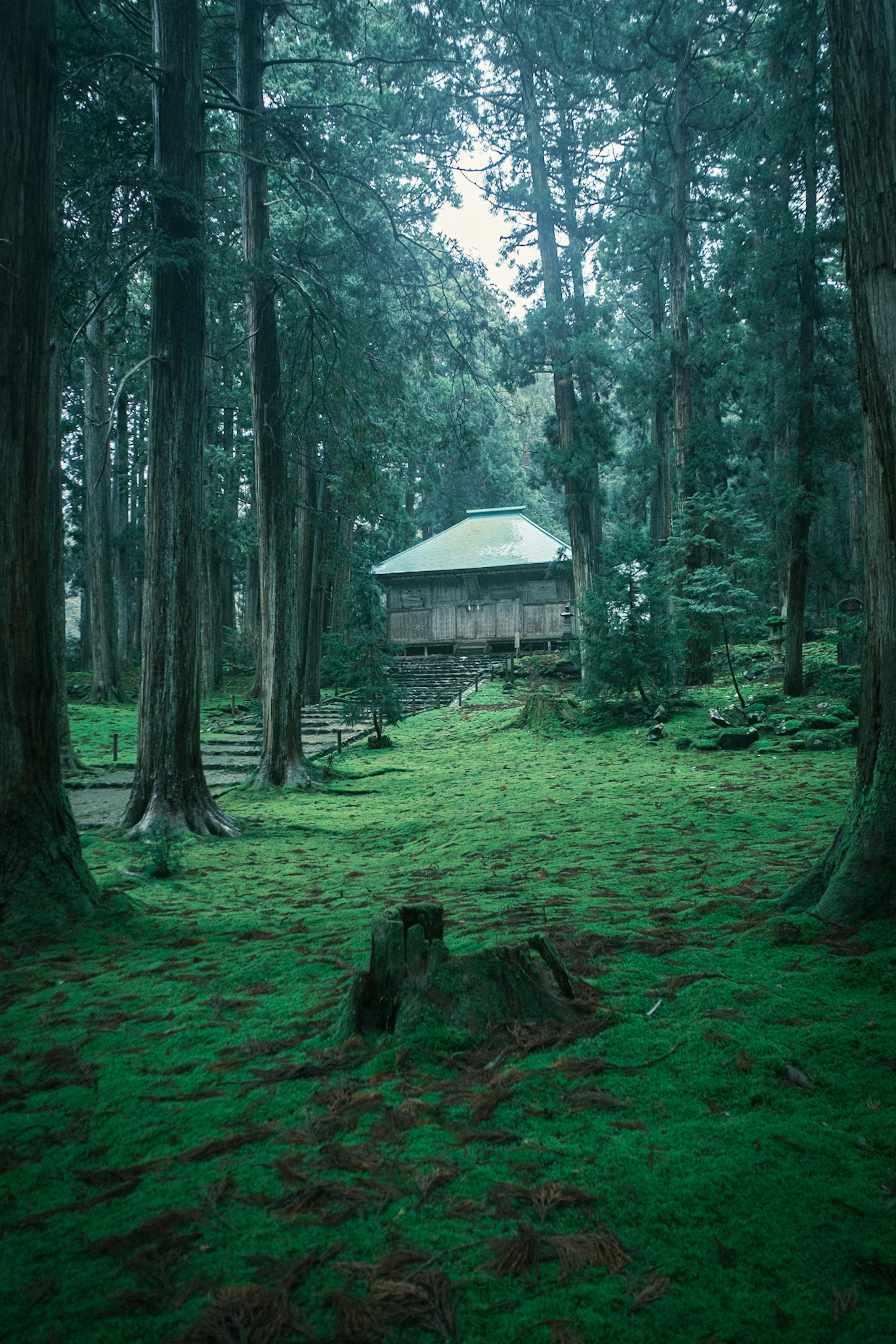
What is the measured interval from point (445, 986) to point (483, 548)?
2928 centimetres

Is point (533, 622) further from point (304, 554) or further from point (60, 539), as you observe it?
point (60, 539)

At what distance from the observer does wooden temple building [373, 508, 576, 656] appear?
30.3 metres

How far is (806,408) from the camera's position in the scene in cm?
1318

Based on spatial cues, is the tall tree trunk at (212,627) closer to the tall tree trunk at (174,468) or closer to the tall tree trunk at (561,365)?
the tall tree trunk at (561,365)

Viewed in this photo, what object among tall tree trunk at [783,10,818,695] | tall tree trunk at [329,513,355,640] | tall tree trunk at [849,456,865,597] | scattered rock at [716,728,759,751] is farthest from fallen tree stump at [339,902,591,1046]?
tall tree trunk at [329,513,355,640]

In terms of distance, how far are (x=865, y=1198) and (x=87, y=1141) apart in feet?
6.84

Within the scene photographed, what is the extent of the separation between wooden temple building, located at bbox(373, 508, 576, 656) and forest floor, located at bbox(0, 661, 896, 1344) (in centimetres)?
2538

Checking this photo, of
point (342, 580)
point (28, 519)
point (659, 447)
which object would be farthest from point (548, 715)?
point (342, 580)

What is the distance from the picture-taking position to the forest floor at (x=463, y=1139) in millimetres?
1681

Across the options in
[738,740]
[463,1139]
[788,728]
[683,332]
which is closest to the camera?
[463,1139]

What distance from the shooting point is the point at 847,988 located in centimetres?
310

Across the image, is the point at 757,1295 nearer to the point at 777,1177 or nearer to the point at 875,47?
the point at 777,1177

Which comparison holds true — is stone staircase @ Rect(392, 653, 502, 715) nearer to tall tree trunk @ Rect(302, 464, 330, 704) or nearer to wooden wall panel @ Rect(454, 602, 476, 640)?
wooden wall panel @ Rect(454, 602, 476, 640)

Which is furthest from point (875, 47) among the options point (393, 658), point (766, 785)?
point (393, 658)
